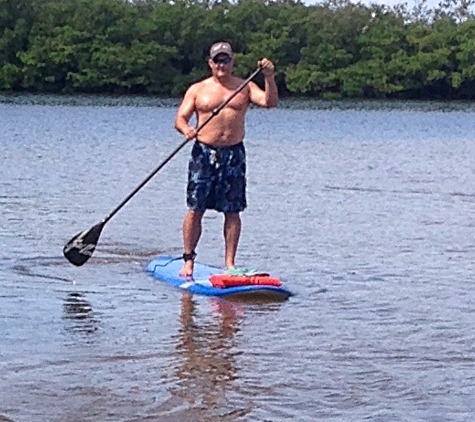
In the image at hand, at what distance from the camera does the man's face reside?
8.46m

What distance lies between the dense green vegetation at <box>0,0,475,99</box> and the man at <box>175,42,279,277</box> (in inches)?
2370

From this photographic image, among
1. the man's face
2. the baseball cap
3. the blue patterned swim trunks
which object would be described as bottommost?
the blue patterned swim trunks

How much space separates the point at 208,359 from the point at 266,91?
2506 millimetres

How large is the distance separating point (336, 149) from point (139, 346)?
65.4 ft

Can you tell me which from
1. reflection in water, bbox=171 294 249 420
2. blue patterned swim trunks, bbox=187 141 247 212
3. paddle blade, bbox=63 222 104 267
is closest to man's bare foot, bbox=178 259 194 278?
blue patterned swim trunks, bbox=187 141 247 212

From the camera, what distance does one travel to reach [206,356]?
6488 mm

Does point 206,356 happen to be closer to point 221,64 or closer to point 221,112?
point 221,112

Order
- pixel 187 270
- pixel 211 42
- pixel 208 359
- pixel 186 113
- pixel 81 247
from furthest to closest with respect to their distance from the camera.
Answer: pixel 211 42
pixel 81 247
pixel 187 270
pixel 186 113
pixel 208 359

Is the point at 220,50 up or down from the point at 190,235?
up

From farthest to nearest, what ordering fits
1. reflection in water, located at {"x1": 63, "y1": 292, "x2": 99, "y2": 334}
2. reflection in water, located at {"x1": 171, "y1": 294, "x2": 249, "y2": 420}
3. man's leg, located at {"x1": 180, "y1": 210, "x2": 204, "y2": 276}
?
man's leg, located at {"x1": 180, "y1": 210, "x2": 204, "y2": 276} → reflection in water, located at {"x1": 63, "y1": 292, "x2": 99, "y2": 334} → reflection in water, located at {"x1": 171, "y1": 294, "x2": 249, "y2": 420}

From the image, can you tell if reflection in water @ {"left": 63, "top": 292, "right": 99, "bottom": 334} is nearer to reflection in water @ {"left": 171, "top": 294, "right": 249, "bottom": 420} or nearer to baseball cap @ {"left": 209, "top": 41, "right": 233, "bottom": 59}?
reflection in water @ {"left": 171, "top": 294, "right": 249, "bottom": 420}

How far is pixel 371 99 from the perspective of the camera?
72.4 meters

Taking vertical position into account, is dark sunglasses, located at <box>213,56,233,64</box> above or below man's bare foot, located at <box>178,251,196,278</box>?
above

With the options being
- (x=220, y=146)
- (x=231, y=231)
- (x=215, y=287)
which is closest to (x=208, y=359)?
(x=215, y=287)
